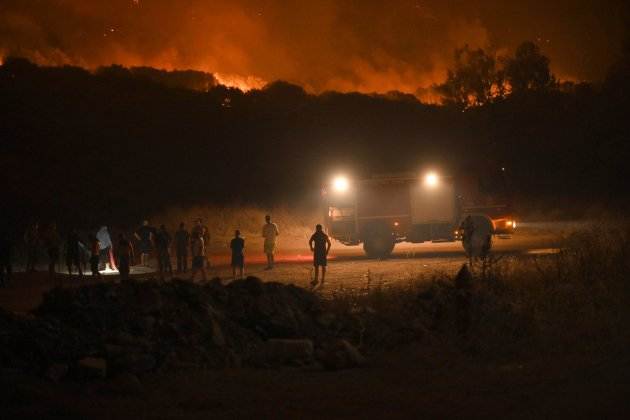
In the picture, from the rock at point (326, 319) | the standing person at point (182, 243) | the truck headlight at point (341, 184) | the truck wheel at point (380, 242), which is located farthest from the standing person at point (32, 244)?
the rock at point (326, 319)

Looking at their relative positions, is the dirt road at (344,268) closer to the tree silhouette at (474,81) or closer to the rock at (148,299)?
the rock at (148,299)

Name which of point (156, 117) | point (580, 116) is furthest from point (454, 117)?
point (156, 117)

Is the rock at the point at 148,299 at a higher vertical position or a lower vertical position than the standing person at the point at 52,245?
lower

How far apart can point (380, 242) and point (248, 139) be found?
2828cm

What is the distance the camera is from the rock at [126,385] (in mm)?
8758

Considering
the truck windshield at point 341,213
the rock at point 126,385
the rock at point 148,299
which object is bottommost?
the rock at point 126,385

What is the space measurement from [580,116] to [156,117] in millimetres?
30964

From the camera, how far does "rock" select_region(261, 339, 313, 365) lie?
1076 cm

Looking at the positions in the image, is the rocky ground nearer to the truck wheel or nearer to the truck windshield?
the truck wheel

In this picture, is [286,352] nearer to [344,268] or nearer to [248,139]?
[344,268]

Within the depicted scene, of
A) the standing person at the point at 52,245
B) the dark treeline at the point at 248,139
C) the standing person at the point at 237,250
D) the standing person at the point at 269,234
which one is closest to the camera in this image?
the standing person at the point at 237,250

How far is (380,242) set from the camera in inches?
1036

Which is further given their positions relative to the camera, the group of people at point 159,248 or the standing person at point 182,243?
the standing person at point 182,243

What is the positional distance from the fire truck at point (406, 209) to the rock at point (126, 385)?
17.5 metres
